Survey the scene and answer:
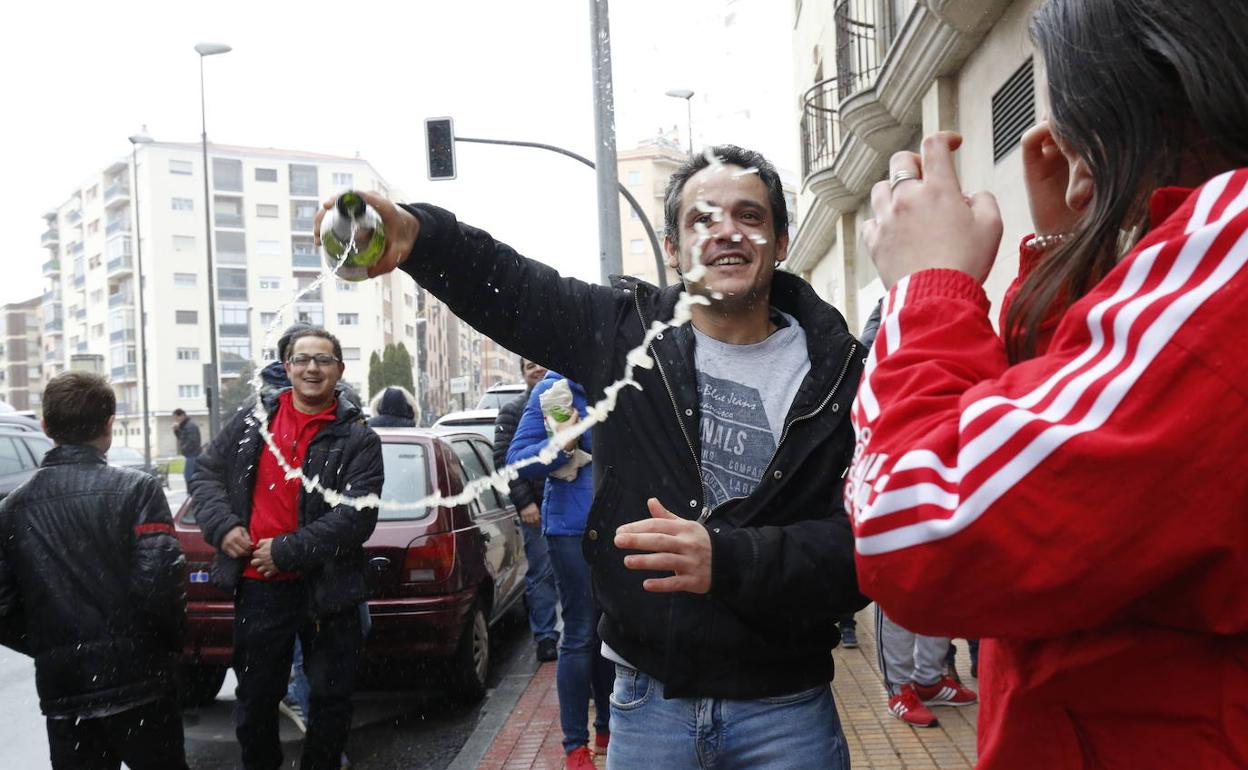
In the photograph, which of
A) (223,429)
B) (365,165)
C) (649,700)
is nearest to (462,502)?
(223,429)

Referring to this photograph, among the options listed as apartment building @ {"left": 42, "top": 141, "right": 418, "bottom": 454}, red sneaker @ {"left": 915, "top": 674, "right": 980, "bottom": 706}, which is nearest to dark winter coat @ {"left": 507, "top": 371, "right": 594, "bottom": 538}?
apartment building @ {"left": 42, "top": 141, "right": 418, "bottom": 454}

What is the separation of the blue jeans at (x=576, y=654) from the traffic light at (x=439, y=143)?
180cm

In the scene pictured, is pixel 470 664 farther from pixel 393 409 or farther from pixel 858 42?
pixel 858 42

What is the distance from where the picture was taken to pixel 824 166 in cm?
1176

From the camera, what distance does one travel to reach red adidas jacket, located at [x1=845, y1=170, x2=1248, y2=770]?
743 millimetres

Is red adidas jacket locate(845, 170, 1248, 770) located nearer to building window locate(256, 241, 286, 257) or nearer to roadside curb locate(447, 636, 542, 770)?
roadside curb locate(447, 636, 542, 770)

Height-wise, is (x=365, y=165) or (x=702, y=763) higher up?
(x=365, y=165)

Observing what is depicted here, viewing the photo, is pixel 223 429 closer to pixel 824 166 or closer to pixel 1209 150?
pixel 1209 150

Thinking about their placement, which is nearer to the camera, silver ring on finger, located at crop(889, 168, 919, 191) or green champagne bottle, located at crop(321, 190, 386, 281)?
silver ring on finger, located at crop(889, 168, 919, 191)

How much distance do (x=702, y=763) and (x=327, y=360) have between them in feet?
8.27

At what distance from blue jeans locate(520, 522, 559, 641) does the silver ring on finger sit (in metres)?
4.81

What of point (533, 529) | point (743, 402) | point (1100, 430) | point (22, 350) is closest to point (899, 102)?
point (533, 529)

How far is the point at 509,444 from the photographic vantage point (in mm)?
5609

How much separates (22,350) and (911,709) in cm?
9898
